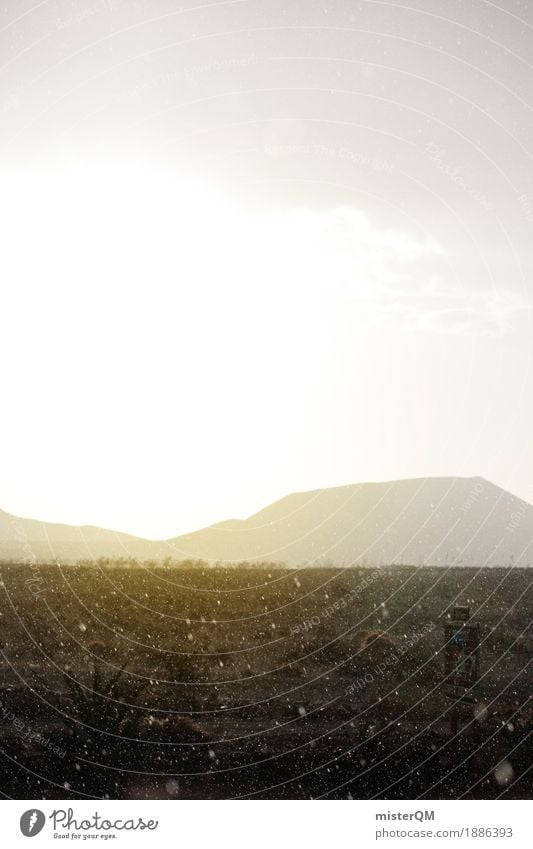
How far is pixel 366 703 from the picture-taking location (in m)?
11.8

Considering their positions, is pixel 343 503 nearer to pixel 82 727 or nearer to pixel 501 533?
pixel 501 533

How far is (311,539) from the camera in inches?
647

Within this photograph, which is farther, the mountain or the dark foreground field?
the mountain

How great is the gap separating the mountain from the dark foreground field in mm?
506

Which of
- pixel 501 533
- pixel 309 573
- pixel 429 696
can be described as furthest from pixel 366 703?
pixel 501 533

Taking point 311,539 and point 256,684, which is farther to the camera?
point 311,539

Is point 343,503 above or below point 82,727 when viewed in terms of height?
above

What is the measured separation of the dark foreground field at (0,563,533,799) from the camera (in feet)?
34.5

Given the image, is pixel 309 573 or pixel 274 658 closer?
pixel 274 658

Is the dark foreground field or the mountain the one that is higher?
the mountain

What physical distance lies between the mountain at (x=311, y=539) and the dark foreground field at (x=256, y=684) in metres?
0.51

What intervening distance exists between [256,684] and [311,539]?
477 cm
